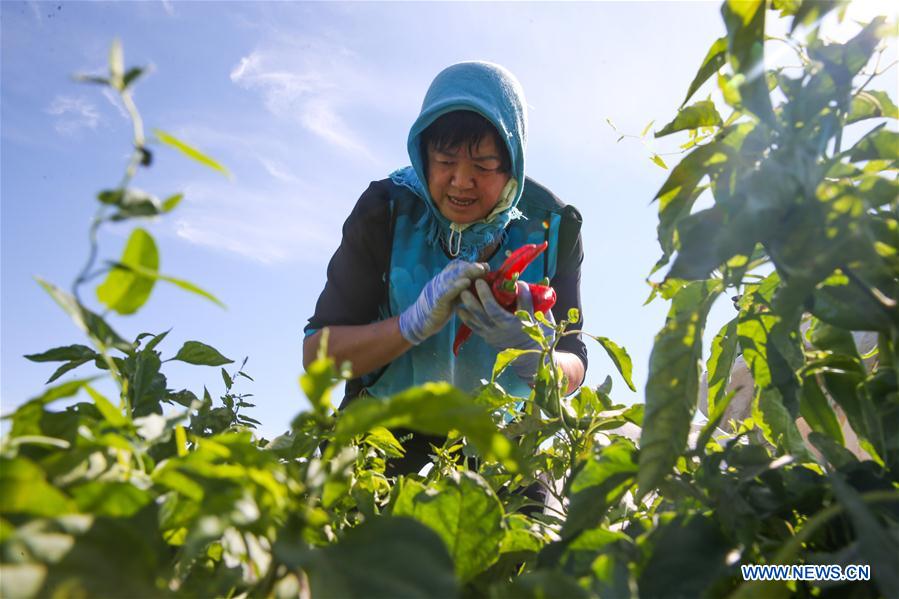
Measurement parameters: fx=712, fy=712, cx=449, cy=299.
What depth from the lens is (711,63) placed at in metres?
0.51

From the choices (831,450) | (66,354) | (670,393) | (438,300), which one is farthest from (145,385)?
(438,300)

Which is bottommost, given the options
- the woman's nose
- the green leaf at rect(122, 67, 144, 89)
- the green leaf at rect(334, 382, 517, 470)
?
the green leaf at rect(334, 382, 517, 470)

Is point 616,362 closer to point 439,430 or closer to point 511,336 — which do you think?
point 439,430

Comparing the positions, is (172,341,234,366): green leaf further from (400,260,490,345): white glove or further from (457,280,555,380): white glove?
(400,260,490,345): white glove

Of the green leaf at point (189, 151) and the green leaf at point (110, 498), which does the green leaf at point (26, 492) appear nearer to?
the green leaf at point (110, 498)

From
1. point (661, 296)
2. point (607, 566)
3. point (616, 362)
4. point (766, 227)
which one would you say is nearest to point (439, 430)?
point (607, 566)

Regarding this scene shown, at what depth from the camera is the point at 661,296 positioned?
60cm

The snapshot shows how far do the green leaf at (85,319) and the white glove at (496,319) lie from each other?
4.64ft

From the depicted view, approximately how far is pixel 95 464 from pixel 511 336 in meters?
1.68

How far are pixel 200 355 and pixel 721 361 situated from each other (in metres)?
0.51

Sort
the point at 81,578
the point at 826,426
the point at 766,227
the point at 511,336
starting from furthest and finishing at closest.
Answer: the point at 511,336 → the point at 826,426 → the point at 766,227 → the point at 81,578

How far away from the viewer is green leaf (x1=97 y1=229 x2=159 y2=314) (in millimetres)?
318

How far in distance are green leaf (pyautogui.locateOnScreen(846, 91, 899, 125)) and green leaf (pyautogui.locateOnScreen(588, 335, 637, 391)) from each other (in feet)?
1.03

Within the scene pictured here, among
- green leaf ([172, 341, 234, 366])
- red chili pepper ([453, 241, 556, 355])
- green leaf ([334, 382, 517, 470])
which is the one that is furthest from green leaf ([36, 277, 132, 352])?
red chili pepper ([453, 241, 556, 355])
